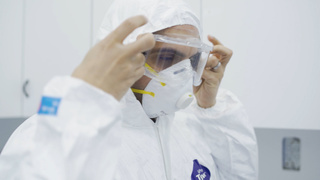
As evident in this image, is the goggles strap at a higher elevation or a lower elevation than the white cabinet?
lower

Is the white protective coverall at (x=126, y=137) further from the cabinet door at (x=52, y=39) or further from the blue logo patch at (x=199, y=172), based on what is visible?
the cabinet door at (x=52, y=39)

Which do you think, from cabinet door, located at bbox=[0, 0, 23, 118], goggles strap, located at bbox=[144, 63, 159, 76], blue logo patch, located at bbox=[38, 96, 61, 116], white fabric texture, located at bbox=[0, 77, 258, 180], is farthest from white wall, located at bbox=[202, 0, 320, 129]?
cabinet door, located at bbox=[0, 0, 23, 118]

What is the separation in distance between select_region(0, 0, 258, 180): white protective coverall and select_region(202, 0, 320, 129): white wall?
0.39m

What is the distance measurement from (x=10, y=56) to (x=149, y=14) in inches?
53.0

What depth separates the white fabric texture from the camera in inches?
17.6

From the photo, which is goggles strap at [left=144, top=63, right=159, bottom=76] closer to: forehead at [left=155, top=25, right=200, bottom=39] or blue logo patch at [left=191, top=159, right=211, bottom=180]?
forehead at [left=155, top=25, right=200, bottom=39]

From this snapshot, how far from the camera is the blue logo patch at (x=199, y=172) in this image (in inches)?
34.3

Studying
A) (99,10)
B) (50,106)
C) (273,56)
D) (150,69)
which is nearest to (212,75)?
(150,69)

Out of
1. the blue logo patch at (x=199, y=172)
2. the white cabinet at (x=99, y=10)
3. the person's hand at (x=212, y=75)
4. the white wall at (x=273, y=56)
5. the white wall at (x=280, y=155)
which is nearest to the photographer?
the blue logo patch at (x=199, y=172)

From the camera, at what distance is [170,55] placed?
79 centimetres

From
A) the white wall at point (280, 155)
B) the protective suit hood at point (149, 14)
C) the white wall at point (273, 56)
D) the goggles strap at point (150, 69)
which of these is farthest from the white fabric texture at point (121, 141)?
the white wall at point (280, 155)

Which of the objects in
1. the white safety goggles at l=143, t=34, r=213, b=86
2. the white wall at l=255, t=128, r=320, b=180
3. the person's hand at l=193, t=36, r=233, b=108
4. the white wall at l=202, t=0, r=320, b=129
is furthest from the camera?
the white wall at l=255, t=128, r=320, b=180

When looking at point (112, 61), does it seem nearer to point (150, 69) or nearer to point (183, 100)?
point (150, 69)

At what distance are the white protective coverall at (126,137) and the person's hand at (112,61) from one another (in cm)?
2
